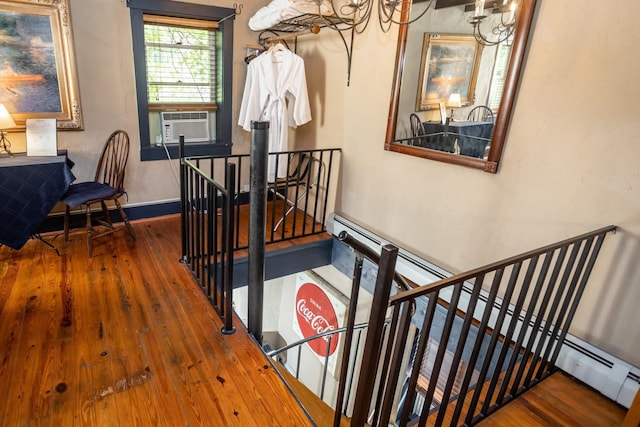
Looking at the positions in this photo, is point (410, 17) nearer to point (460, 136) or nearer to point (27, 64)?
point (460, 136)

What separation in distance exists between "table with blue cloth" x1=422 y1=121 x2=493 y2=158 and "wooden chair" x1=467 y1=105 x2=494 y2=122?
24 millimetres

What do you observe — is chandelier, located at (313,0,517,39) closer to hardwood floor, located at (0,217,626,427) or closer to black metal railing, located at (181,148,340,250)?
black metal railing, located at (181,148,340,250)

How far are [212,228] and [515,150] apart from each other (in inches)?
70.7

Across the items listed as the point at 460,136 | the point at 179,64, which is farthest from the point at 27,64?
the point at 460,136

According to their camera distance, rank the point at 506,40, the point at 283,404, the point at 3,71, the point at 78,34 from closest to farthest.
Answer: the point at 283,404
the point at 506,40
the point at 3,71
the point at 78,34

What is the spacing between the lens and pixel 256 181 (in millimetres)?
1833

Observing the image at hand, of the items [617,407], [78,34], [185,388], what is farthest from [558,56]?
[78,34]

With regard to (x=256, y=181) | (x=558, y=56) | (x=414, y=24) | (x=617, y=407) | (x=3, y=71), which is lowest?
(x=617, y=407)

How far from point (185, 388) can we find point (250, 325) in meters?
0.48

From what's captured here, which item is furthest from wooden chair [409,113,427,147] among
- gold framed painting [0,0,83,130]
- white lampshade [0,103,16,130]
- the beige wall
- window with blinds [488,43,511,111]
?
white lampshade [0,103,16,130]

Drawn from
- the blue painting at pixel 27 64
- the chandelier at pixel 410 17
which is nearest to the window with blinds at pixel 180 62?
the blue painting at pixel 27 64

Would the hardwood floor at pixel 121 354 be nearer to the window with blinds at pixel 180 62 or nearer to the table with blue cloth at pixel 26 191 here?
the table with blue cloth at pixel 26 191

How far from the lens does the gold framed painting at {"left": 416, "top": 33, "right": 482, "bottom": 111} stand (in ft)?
7.36

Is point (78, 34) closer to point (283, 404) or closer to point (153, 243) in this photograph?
point (153, 243)
